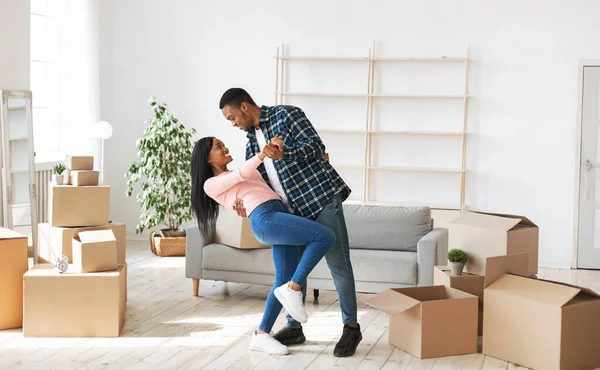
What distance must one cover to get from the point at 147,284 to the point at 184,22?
3.17 metres

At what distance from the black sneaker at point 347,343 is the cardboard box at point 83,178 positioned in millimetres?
1946

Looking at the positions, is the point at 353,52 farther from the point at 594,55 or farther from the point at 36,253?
the point at 36,253

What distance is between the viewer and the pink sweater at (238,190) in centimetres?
398

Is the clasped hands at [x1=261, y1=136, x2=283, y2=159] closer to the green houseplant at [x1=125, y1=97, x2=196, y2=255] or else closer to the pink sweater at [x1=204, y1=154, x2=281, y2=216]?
the pink sweater at [x1=204, y1=154, x2=281, y2=216]

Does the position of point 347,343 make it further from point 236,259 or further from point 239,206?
point 236,259

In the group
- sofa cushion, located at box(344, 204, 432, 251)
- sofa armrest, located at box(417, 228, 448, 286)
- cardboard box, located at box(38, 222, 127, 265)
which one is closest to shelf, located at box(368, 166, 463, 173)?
sofa cushion, located at box(344, 204, 432, 251)

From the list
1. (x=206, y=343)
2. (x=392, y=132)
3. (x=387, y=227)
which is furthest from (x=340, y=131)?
(x=206, y=343)

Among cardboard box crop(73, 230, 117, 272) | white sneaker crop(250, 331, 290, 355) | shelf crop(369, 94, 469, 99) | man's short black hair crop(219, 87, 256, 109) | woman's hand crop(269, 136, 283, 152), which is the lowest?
white sneaker crop(250, 331, 290, 355)

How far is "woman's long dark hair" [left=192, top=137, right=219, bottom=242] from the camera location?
4.07m

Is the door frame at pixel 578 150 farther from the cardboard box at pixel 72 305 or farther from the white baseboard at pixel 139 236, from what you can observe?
the cardboard box at pixel 72 305

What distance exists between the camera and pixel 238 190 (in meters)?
4.05

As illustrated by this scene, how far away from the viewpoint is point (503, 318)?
159 inches

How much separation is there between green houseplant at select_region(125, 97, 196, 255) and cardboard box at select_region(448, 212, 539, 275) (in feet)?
12.0

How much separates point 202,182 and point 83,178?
49.9 inches
